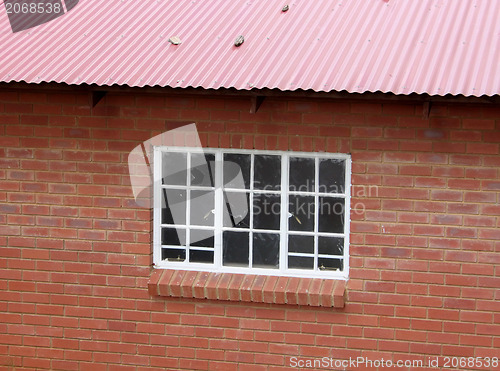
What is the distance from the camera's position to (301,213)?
629 cm

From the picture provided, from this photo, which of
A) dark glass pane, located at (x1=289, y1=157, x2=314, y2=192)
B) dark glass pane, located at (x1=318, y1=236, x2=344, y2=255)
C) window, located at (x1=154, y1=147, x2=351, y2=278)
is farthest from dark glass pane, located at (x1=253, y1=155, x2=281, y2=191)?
dark glass pane, located at (x1=318, y1=236, x2=344, y2=255)

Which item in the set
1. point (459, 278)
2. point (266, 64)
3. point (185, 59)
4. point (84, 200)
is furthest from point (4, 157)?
point (459, 278)

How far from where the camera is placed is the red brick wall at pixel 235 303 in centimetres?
588

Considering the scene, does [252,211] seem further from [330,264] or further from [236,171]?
[330,264]

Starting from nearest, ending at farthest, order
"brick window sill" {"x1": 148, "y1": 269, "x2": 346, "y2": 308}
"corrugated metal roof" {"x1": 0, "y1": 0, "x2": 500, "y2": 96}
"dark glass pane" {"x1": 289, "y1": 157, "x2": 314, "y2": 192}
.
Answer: "corrugated metal roof" {"x1": 0, "y1": 0, "x2": 500, "y2": 96}
"brick window sill" {"x1": 148, "y1": 269, "x2": 346, "y2": 308}
"dark glass pane" {"x1": 289, "y1": 157, "x2": 314, "y2": 192}

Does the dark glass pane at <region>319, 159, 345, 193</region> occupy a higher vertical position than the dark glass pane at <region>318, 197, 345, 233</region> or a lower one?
higher

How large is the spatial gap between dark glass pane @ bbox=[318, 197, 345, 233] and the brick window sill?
426 mm

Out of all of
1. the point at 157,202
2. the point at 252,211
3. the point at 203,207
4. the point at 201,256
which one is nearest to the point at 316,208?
the point at 252,211

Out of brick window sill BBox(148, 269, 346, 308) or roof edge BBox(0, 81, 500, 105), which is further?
brick window sill BBox(148, 269, 346, 308)

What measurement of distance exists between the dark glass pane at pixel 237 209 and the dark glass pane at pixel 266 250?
16 cm

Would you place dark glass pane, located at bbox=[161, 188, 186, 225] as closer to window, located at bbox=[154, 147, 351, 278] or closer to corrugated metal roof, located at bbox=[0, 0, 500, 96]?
window, located at bbox=[154, 147, 351, 278]

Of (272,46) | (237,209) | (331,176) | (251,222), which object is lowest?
(251,222)

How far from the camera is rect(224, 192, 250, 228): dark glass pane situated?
20.8ft

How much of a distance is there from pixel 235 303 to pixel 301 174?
3.89ft
